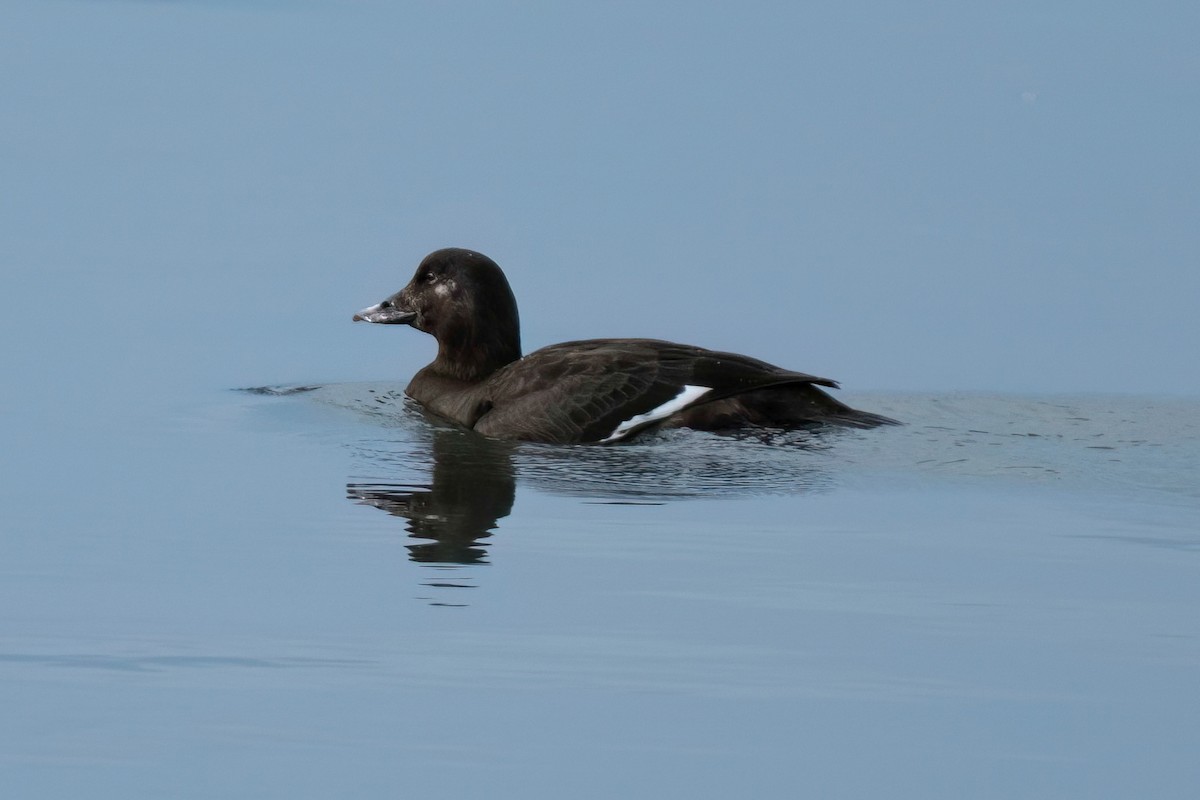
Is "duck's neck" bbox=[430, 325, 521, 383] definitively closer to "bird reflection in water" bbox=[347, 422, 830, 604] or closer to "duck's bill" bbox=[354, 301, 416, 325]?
"duck's bill" bbox=[354, 301, 416, 325]

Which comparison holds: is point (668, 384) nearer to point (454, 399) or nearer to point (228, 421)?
point (454, 399)

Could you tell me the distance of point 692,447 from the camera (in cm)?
887

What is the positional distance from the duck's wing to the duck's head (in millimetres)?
955

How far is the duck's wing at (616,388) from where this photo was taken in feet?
30.0

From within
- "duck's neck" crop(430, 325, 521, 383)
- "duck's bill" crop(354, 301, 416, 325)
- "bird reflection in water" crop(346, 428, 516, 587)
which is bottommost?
"bird reflection in water" crop(346, 428, 516, 587)

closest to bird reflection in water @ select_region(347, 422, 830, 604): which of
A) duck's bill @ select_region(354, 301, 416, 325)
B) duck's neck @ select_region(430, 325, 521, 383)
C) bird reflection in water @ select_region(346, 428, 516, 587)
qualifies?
bird reflection in water @ select_region(346, 428, 516, 587)

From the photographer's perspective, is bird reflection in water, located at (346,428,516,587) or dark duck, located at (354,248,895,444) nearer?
bird reflection in water, located at (346,428,516,587)

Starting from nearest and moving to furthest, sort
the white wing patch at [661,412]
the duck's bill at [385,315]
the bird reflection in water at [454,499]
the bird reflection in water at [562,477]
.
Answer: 1. the bird reflection in water at [454,499]
2. the bird reflection in water at [562,477]
3. the white wing patch at [661,412]
4. the duck's bill at [385,315]

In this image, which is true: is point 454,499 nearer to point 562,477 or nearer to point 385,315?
point 562,477

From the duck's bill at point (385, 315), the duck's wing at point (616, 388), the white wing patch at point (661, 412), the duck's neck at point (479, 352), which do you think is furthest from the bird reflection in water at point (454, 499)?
the duck's bill at point (385, 315)

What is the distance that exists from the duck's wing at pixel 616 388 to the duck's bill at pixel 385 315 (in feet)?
5.05

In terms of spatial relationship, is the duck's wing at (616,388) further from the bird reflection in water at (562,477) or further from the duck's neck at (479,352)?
the duck's neck at (479,352)

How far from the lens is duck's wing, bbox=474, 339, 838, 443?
915 centimetres

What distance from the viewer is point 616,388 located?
920 centimetres
